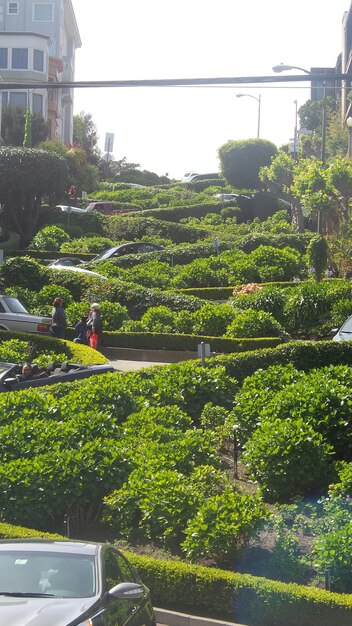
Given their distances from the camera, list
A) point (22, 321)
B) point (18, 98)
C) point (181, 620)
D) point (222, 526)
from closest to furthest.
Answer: point (181, 620) < point (222, 526) < point (22, 321) < point (18, 98)

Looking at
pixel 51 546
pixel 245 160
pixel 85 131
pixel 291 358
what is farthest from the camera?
pixel 85 131

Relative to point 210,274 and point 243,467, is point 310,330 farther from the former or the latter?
point 243,467

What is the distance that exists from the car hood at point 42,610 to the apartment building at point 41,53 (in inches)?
2582

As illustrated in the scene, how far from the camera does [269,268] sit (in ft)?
124

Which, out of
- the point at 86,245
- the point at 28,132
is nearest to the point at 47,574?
the point at 86,245

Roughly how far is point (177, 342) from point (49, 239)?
23.6m

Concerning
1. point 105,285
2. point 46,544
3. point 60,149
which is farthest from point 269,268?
point 60,149

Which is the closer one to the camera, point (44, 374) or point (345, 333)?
point (44, 374)

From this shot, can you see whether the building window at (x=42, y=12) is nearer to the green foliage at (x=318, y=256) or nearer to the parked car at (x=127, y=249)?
the parked car at (x=127, y=249)

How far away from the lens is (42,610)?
273 inches

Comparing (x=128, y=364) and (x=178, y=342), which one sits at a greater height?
(x=178, y=342)

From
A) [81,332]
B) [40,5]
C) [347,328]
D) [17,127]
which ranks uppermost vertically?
[40,5]

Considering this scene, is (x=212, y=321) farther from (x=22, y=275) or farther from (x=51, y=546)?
(x=51, y=546)

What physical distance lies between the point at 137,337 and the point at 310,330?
489 cm
